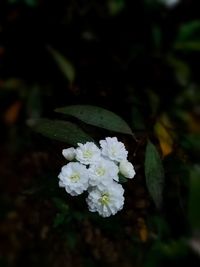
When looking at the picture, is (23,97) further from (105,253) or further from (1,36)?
(105,253)

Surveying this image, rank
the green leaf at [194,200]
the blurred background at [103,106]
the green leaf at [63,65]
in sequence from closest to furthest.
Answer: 1. the blurred background at [103,106]
2. the green leaf at [194,200]
3. the green leaf at [63,65]

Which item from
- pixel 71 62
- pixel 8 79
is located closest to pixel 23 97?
pixel 8 79

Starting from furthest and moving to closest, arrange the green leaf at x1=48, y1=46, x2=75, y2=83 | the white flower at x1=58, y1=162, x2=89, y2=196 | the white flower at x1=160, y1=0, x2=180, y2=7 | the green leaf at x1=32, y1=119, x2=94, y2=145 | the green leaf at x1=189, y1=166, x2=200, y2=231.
→ the white flower at x1=160, y1=0, x2=180, y2=7
the green leaf at x1=48, y1=46, x2=75, y2=83
the green leaf at x1=189, y1=166, x2=200, y2=231
the green leaf at x1=32, y1=119, x2=94, y2=145
the white flower at x1=58, y1=162, x2=89, y2=196

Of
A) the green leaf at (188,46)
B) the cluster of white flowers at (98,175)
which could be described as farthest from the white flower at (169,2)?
the cluster of white flowers at (98,175)

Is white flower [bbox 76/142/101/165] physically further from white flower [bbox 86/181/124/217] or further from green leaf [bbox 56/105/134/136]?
green leaf [bbox 56/105/134/136]

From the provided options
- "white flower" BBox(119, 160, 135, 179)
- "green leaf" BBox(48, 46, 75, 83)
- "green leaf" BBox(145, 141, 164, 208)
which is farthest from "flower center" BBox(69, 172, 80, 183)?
"green leaf" BBox(48, 46, 75, 83)

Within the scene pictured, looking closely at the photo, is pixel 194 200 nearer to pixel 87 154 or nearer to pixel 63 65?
pixel 87 154

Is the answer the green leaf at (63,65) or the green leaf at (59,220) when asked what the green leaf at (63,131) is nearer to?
the green leaf at (59,220)
